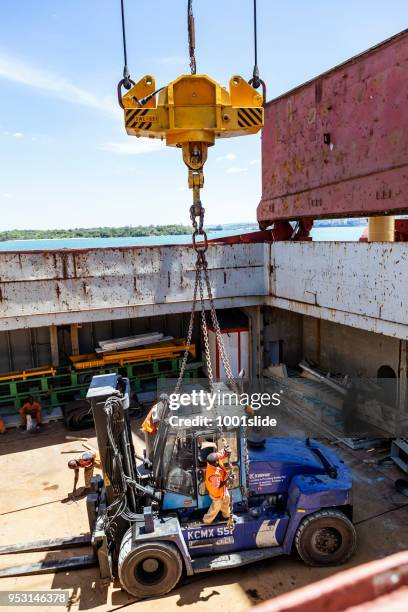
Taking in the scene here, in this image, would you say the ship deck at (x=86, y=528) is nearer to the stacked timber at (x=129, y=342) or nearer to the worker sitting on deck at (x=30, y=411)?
the worker sitting on deck at (x=30, y=411)

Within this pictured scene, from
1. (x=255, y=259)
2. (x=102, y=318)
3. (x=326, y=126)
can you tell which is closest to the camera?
(x=326, y=126)

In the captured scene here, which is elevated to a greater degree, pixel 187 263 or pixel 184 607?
pixel 187 263

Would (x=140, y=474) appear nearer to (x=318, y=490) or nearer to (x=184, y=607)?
(x=184, y=607)

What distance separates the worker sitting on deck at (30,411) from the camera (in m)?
10.6

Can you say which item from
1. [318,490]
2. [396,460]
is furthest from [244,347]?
[318,490]

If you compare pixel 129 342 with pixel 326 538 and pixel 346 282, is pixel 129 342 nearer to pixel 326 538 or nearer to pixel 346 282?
pixel 346 282

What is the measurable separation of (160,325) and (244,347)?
2689 mm

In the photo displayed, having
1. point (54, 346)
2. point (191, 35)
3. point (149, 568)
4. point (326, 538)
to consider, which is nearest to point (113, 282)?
point (54, 346)

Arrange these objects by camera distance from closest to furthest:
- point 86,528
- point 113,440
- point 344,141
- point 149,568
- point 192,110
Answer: point 149,568, point 113,440, point 192,110, point 86,528, point 344,141

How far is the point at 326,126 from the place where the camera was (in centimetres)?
967

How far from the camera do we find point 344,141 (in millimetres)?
9242

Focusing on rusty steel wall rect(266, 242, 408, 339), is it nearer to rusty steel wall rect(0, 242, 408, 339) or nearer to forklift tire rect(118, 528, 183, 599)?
rusty steel wall rect(0, 242, 408, 339)

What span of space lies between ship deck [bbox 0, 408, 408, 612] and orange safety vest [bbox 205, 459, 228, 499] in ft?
4.40

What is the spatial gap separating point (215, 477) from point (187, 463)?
0.46 m
